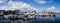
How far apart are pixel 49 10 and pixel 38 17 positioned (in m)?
0.26

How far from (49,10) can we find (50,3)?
0.46ft

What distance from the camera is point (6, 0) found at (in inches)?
149

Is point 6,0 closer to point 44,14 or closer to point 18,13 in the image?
point 18,13

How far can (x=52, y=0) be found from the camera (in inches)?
147

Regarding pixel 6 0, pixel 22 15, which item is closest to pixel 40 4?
pixel 22 15

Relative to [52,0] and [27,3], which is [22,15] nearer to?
[27,3]

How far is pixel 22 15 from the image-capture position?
12.4 ft

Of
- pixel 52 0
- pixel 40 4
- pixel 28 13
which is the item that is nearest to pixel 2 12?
pixel 28 13

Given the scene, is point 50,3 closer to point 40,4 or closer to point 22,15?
point 40,4

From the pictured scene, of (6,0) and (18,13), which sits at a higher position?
(6,0)

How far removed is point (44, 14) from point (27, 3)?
0.40 meters

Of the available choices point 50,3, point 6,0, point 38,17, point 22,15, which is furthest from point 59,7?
point 6,0

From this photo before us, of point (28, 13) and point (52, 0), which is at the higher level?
point (52, 0)

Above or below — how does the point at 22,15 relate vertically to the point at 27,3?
below
